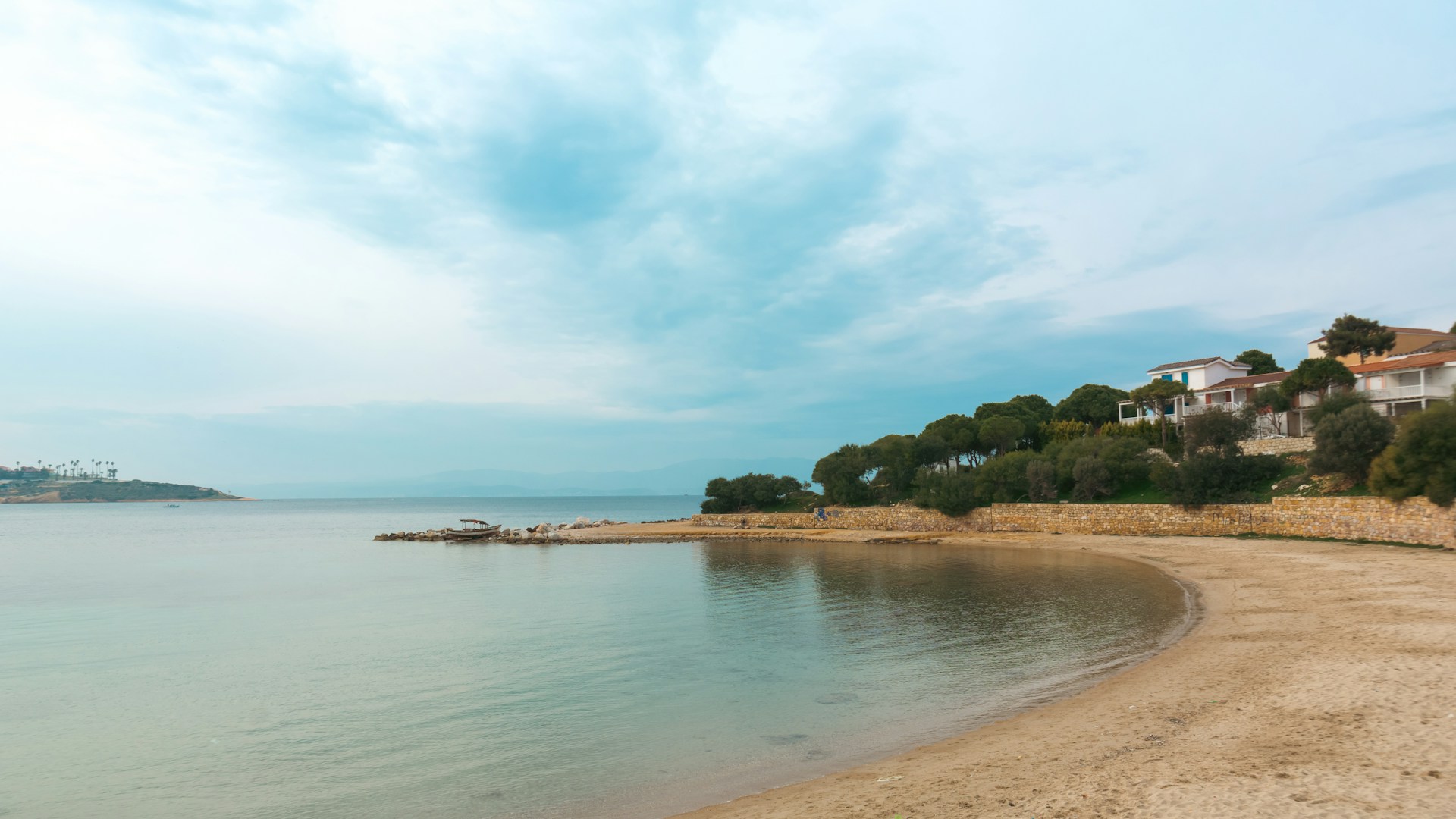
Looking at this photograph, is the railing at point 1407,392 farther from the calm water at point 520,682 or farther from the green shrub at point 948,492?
the calm water at point 520,682

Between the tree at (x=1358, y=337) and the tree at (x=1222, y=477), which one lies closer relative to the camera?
the tree at (x=1222, y=477)

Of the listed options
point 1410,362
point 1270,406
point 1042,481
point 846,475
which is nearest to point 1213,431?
point 1042,481

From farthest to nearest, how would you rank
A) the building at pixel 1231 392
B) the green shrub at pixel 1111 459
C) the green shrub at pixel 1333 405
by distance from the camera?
the building at pixel 1231 392, the green shrub at pixel 1111 459, the green shrub at pixel 1333 405

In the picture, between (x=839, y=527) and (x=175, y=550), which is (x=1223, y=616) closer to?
(x=839, y=527)

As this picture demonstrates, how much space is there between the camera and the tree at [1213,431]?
45000mm

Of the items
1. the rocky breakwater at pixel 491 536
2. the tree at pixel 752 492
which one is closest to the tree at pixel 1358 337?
the tree at pixel 752 492

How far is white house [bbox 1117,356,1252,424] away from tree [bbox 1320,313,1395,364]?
7.61m

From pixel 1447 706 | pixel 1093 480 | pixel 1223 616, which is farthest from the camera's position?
pixel 1093 480

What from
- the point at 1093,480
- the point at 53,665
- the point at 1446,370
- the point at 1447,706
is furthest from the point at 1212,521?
the point at 53,665

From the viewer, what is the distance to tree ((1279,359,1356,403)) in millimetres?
50750

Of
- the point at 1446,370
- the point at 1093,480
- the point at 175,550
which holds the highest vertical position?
the point at 1446,370

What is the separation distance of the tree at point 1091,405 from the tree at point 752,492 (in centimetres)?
2576

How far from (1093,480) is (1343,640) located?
3629cm

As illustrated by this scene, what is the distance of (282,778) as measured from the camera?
1053 centimetres
